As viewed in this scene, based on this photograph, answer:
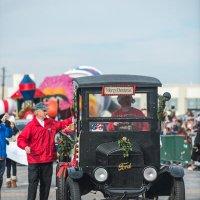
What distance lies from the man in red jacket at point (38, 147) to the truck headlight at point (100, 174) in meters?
1.36

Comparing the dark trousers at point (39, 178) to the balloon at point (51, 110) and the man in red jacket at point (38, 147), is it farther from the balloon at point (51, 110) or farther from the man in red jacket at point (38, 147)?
the balloon at point (51, 110)

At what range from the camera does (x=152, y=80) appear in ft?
36.5

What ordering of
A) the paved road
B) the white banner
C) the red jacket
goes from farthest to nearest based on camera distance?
the white banner
the paved road
the red jacket

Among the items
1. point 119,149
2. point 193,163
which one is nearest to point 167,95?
point 119,149

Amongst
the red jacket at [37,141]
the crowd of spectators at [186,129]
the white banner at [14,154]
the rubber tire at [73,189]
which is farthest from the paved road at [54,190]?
the rubber tire at [73,189]

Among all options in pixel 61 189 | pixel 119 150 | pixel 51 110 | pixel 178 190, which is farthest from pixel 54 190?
pixel 178 190

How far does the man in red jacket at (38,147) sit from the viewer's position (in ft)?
37.9

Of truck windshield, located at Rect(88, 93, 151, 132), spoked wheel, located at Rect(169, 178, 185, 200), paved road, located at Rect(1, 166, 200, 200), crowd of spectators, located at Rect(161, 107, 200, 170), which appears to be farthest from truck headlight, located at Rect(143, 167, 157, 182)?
crowd of spectators, located at Rect(161, 107, 200, 170)

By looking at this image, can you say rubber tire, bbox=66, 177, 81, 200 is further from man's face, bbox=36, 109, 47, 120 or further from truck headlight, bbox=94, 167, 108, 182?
man's face, bbox=36, 109, 47, 120

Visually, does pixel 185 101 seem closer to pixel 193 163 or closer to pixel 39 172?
pixel 193 163

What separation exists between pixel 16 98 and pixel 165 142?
1824 cm

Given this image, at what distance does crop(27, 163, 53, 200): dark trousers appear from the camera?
37.9 ft

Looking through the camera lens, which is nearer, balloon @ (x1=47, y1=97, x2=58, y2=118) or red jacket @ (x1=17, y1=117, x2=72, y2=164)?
red jacket @ (x1=17, y1=117, x2=72, y2=164)

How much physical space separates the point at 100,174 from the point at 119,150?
410mm
